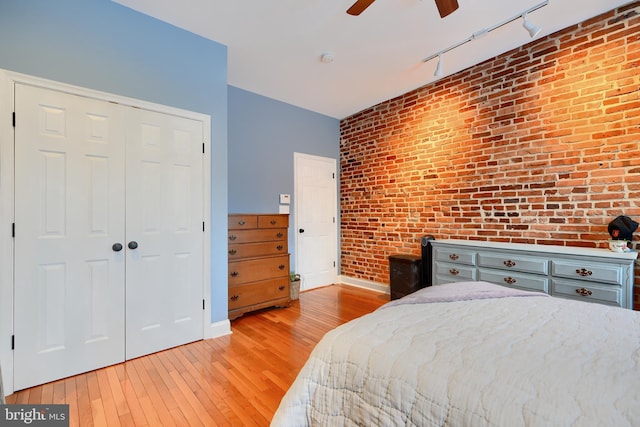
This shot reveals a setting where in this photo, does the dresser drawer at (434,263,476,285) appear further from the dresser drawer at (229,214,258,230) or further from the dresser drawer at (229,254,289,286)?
the dresser drawer at (229,214,258,230)

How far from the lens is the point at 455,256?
306 centimetres

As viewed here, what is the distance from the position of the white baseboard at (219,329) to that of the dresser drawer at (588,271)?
2.93 meters

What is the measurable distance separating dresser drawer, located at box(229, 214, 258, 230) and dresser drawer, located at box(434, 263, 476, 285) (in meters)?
2.13

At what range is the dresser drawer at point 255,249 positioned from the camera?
3.25 meters

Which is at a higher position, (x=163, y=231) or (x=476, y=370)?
(x=163, y=231)

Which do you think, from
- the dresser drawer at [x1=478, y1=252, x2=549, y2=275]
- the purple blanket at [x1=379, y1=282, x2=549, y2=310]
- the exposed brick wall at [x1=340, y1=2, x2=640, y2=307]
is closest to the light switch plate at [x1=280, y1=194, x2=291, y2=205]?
the exposed brick wall at [x1=340, y1=2, x2=640, y2=307]

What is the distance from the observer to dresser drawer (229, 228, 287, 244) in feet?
10.7

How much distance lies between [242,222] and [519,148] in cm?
302

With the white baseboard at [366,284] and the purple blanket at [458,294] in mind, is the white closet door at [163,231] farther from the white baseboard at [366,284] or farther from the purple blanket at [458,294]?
the white baseboard at [366,284]

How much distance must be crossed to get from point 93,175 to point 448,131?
141 inches

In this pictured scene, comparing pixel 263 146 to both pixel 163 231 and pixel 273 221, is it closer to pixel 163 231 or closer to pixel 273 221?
pixel 273 221

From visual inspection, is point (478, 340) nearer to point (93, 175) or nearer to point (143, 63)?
point (93, 175)

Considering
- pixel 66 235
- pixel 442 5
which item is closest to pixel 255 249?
pixel 66 235

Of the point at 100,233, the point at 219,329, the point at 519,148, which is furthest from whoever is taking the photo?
the point at 519,148
